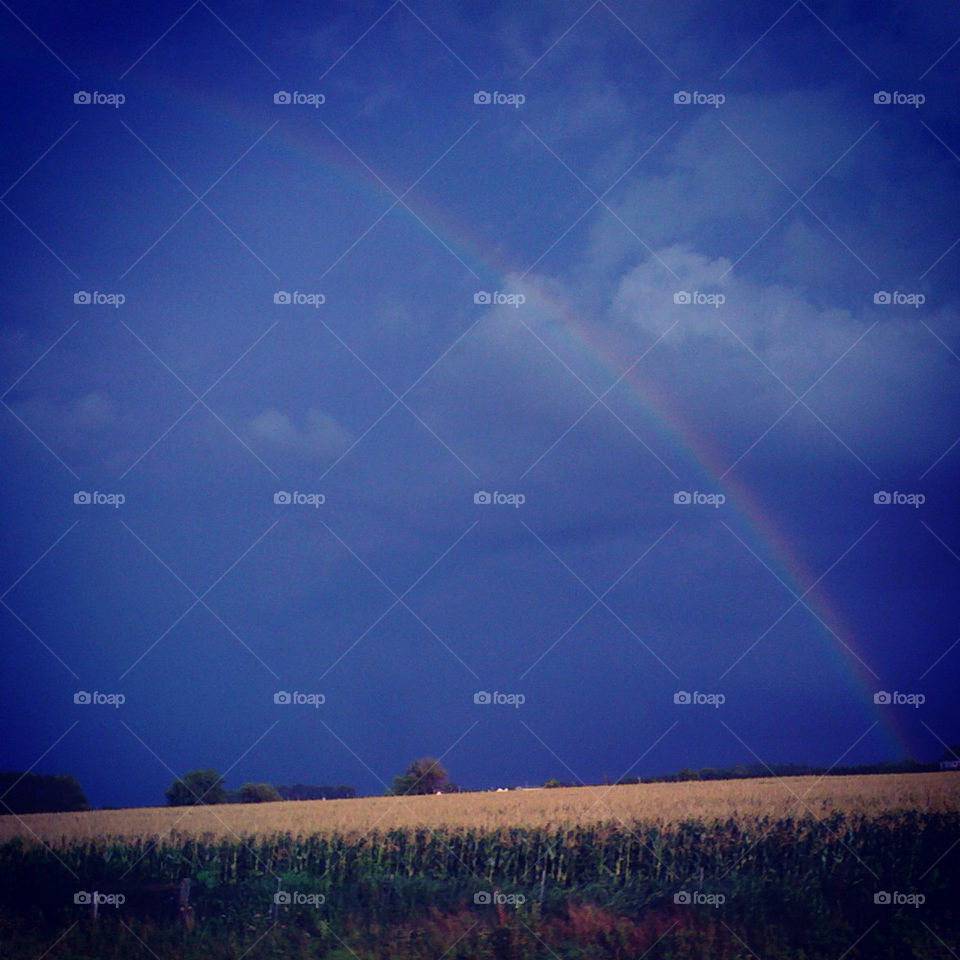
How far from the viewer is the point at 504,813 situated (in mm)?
15242

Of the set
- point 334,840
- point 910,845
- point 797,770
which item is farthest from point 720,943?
point 797,770

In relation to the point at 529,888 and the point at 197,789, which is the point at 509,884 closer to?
the point at 529,888

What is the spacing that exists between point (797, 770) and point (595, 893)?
Answer: 17.7m

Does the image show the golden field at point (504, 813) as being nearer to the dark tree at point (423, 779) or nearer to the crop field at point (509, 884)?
the crop field at point (509, 884)

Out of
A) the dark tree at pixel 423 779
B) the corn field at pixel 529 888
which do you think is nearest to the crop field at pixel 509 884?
the corn field at pixel 529 888

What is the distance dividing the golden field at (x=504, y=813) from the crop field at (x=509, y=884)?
77 millimetres

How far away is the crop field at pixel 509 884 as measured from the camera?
12102mm

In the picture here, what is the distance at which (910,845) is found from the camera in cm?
1388

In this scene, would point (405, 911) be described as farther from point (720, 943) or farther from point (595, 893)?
point (720, 943)

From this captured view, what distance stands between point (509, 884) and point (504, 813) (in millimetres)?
2205

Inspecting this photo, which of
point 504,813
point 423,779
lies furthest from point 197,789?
point 504,813

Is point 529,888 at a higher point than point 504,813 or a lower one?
lower

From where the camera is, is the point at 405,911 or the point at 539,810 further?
the point at 539,810

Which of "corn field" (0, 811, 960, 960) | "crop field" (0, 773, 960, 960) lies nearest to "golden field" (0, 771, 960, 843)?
"crop field" (0, 773, 960, 960)
